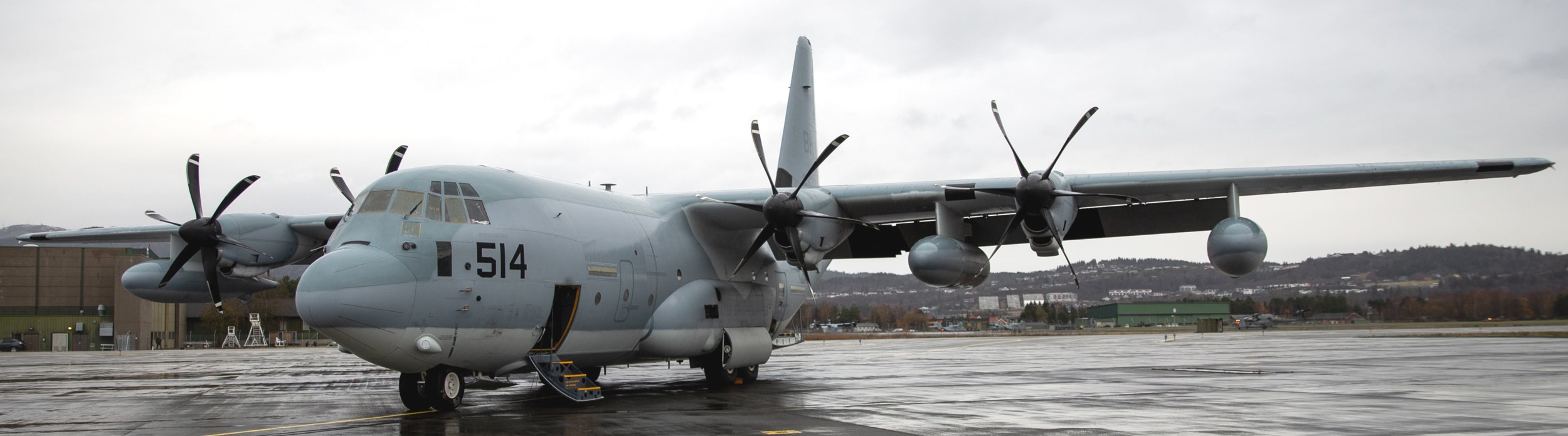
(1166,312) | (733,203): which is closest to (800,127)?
(733,203)

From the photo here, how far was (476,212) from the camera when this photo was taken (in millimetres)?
13008

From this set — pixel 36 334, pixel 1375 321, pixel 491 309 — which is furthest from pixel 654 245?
pixel 1375 321

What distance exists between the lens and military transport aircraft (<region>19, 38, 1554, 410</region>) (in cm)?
1210

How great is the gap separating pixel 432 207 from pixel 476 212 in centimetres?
60

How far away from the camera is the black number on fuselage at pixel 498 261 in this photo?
12.6 meters

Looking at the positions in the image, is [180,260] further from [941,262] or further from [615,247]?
[941,262]

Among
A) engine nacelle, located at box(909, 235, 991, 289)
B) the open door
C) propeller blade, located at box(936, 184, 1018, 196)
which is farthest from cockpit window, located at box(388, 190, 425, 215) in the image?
propeller blade, located at box(936, 184, 1018, 196)

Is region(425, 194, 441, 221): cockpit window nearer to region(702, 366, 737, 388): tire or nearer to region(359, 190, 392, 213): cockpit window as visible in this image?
region(359, 190, 392, 213): cockpit window

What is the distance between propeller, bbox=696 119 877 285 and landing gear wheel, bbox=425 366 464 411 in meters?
5.57

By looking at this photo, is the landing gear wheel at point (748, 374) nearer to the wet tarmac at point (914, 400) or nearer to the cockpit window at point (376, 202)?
the wet tarmac at point (914, 400)

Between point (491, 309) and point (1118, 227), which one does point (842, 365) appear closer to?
point (1118, 227)

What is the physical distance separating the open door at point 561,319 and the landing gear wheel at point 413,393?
63.3 inches

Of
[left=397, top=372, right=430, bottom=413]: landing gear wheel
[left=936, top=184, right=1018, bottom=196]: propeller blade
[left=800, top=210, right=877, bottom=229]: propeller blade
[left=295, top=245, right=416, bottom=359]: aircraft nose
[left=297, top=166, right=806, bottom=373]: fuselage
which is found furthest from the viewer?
[left=800, top=210, right=877, bottom=229]: propeller blade

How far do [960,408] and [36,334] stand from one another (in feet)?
222
